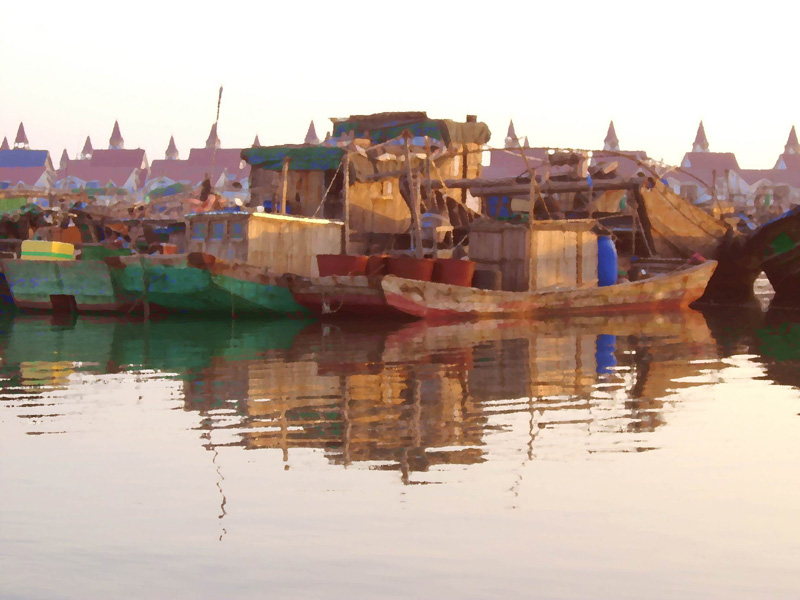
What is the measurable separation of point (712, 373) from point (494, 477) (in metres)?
7.23

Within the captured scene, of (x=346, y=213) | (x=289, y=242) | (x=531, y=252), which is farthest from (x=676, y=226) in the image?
(x=289, y=242)

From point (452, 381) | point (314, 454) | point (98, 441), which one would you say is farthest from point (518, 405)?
point (98, 441)

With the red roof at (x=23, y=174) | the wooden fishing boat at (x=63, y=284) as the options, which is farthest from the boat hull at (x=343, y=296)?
the red roof at (x=23, y=174)

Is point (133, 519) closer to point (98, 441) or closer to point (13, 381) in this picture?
point (98, 441)

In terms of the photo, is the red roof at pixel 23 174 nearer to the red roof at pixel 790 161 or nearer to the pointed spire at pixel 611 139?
the pointed spire at pixel 611 139

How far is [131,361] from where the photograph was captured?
1448 centimetres

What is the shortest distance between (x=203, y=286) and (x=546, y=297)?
646 cm

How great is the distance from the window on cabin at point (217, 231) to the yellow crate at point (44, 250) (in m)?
3.89

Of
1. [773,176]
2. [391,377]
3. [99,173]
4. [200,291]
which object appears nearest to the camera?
[391,377]

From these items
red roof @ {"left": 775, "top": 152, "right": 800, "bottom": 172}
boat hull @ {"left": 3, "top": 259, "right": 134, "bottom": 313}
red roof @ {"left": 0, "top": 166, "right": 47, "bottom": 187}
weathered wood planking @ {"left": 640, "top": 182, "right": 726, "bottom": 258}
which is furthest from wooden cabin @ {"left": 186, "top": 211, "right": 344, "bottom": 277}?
red roof @ {"left": 775, "top": 152, "right": 800, "bottom": 172}

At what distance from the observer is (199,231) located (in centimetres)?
2186

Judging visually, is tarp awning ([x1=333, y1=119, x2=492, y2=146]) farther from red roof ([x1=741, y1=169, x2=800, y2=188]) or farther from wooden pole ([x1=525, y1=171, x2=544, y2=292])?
red roof ([x1=741, y1=169, x2=800, y2=188])

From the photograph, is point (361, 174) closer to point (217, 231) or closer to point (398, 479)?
point (217, 231)

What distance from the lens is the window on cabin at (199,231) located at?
21.7m
